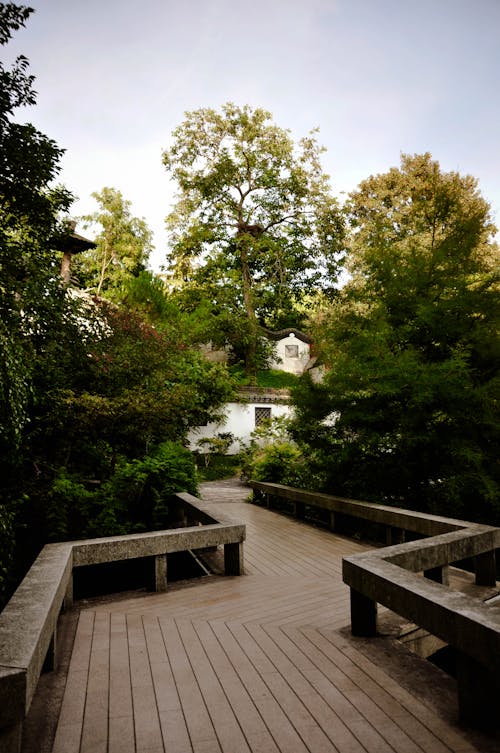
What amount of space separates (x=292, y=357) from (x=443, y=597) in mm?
32305

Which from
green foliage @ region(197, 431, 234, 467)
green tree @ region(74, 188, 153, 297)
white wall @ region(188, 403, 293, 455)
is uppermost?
green tree @ region(74, 188, 153, 297)

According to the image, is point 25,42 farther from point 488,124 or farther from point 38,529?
point 488,124

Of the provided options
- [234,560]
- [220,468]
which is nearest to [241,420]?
[220,468]

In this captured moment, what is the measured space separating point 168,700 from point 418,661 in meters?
1.64

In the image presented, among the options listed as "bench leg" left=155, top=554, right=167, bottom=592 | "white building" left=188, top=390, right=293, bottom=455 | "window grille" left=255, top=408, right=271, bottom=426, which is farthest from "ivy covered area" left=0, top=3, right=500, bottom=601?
"window grille" left=255, top=408, right=271, bottom=426

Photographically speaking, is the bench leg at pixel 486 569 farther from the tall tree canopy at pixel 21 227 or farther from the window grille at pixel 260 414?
the window grille at pixel 260 414

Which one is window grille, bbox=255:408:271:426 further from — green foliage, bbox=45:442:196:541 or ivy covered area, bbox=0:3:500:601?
green foliage, bbox=45:442:196:541

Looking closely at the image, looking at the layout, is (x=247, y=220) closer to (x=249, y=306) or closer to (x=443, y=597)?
(x=249, y=306)

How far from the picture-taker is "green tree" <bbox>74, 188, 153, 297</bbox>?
3042 cm

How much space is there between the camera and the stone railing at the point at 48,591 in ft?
6.10

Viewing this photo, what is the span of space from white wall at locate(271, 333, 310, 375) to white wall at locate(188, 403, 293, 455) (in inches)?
497

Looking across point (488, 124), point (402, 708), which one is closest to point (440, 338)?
point (488, 124)

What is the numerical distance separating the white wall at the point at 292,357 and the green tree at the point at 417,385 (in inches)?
1022

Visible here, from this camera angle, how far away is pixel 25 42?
4.55 meters
